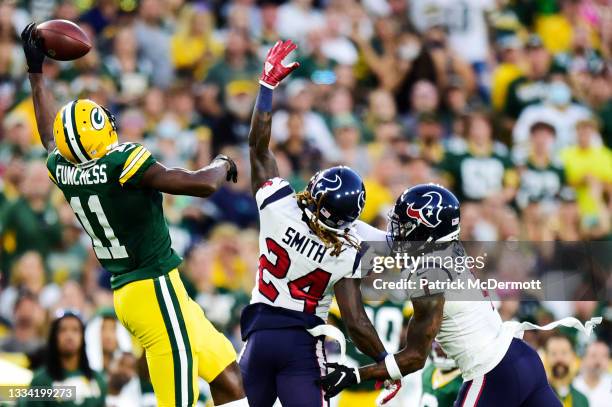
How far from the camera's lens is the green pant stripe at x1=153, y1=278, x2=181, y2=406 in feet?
20.7

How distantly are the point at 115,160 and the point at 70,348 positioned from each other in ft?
7.07

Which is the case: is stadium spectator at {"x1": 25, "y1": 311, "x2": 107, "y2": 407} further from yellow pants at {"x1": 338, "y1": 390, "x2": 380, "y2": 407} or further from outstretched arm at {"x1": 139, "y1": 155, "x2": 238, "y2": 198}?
outstretched arm at {"x1": 139, "y1": 155, "x2": 238, "y2": 198}

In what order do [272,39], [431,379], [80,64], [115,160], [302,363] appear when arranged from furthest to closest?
[272,39] < [80,64] < [431,379] < [302,363] < [115,160]

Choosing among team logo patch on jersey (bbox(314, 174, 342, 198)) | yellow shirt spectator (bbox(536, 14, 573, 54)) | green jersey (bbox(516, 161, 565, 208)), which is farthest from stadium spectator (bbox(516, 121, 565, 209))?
team logo patch on jersey (bbox(314, 174, 342, 198))

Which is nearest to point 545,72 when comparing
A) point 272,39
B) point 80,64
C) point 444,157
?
point 444,157

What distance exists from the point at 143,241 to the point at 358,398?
8.75 ft

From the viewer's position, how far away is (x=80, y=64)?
468 inches

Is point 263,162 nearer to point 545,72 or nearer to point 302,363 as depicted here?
point 302,363

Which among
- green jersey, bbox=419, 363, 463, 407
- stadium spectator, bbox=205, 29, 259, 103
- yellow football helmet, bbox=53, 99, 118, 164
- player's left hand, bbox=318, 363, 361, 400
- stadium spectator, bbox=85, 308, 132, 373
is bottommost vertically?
green jersey, bbox=419, 363, 463, 407

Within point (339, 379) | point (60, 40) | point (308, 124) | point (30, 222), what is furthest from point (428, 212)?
point (308, 124)

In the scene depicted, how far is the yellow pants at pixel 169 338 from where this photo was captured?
20.7 ft

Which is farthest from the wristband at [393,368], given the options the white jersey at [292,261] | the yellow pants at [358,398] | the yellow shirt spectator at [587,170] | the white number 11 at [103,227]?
the yellow shirt spectator at [587,170]

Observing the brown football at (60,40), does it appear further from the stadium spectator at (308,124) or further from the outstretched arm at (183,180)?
the stadium spectator at (308,124)

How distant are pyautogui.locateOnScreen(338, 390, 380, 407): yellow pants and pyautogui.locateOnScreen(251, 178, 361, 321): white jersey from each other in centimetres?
181
